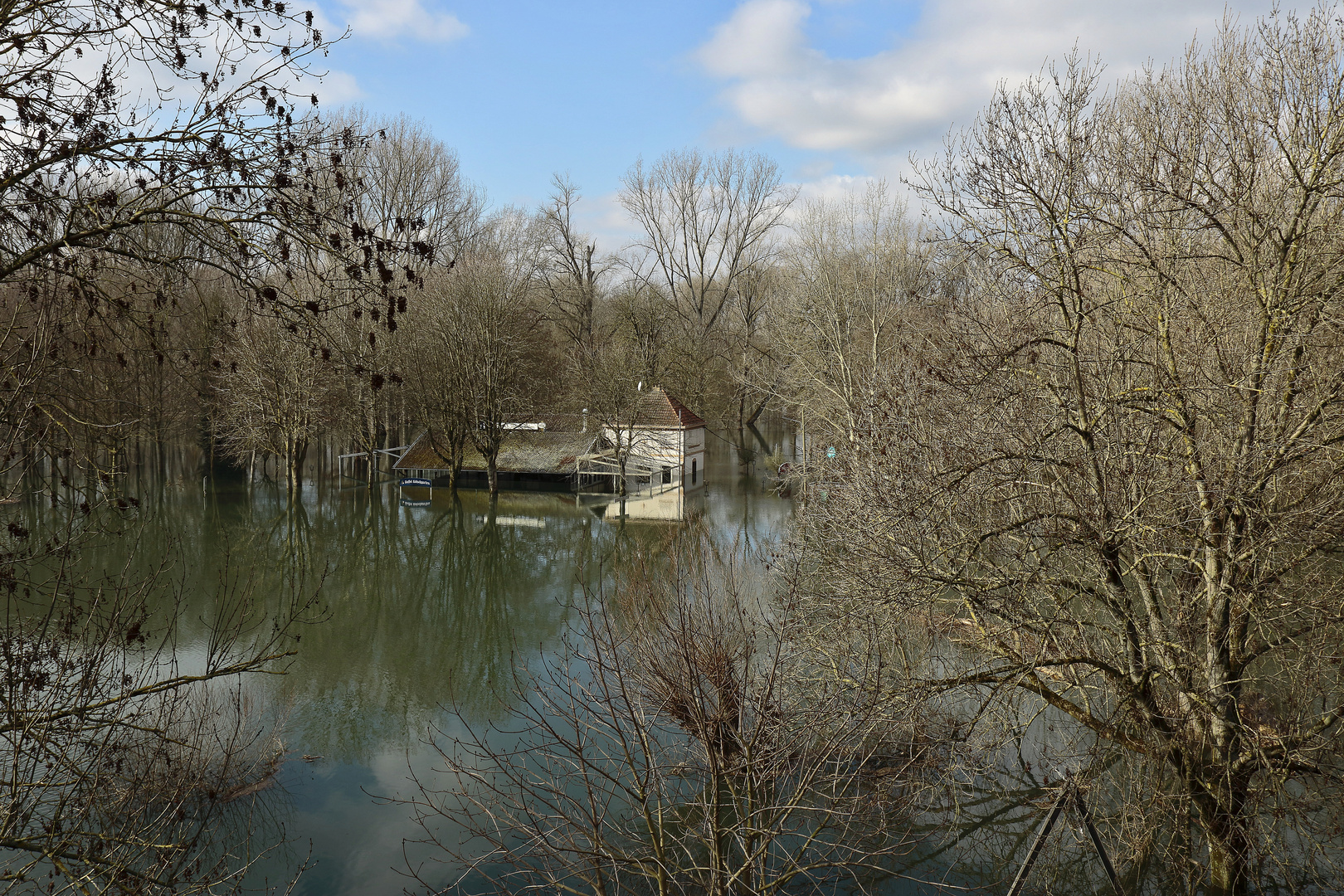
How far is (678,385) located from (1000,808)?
33963 millimetres

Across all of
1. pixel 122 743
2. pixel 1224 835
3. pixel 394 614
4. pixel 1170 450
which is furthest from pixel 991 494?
pixel 394 614

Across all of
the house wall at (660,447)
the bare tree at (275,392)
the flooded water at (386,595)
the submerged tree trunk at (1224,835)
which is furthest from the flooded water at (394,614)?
the bare tree at (275,392)

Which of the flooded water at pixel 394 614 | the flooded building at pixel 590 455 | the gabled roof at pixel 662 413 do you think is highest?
the gabled roof at pixel 662 413

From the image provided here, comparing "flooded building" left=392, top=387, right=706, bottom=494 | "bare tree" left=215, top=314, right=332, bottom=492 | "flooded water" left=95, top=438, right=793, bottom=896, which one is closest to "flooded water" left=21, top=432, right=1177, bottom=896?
"flooded water" left=95, top=438, right=793, bottom=896

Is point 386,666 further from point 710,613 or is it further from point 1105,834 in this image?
point 1105,834

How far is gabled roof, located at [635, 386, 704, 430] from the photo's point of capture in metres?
33.4

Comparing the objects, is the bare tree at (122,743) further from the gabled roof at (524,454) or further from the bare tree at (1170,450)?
the gabled roof at (524,454)

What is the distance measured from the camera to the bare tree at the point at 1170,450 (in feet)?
24.1

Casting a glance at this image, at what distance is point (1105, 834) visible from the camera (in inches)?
370

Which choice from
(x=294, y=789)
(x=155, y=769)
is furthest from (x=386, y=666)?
(x=155, y=769)

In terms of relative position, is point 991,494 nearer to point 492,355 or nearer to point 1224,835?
point 1224,835

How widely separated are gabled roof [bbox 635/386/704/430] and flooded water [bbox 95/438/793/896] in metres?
2.92

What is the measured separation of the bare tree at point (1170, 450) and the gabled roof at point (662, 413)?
959 inches

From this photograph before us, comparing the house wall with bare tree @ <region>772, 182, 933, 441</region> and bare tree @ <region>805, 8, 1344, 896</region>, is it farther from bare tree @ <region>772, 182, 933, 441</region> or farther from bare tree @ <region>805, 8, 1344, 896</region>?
bare tree @ <region>805, 8, 1344, 896</region>
